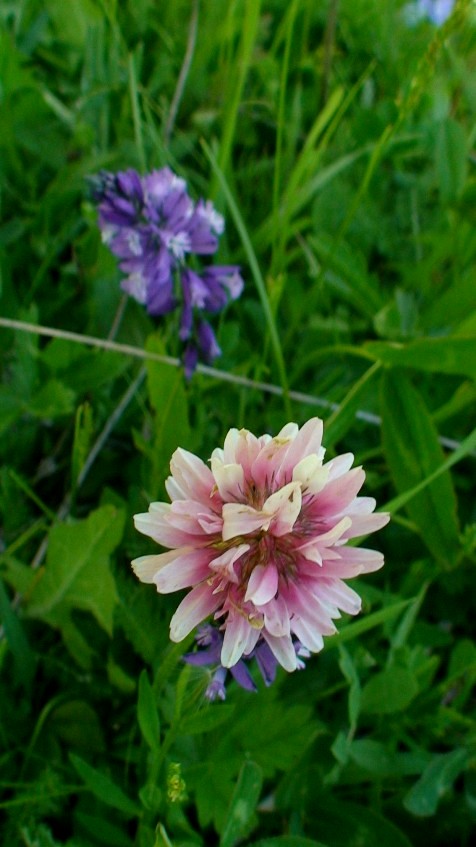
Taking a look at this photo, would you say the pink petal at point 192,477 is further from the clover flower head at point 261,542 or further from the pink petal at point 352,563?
the pink petal at point 352,563

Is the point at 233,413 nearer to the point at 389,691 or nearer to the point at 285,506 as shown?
the point at 389,691

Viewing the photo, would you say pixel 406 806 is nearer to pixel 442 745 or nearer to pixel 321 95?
pixel 442 745

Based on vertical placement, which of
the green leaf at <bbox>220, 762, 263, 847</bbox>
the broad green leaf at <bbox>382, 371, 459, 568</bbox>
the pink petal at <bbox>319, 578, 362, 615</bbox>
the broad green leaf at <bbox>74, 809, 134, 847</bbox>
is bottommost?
the broad green leaf at <bbox>74, 809, 134, 847</bbox>

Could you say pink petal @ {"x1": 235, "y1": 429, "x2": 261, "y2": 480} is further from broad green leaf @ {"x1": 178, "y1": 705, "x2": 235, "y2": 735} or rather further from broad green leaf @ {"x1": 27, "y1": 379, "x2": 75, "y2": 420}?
broad green leaf @ {"x1": 27, "y1": 379, "x2": 75, "y2": 420}

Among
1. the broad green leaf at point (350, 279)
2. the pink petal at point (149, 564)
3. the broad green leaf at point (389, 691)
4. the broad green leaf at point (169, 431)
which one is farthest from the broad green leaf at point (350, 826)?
the broad green leaf at point (350, 279)

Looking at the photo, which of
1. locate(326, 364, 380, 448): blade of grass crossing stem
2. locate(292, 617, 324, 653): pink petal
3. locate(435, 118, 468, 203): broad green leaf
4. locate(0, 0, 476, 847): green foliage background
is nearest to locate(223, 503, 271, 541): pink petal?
locate(292, 617, 324, 653): pink petal

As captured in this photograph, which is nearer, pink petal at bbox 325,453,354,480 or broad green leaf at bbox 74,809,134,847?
pink petal at bbox 325,453,354,480
